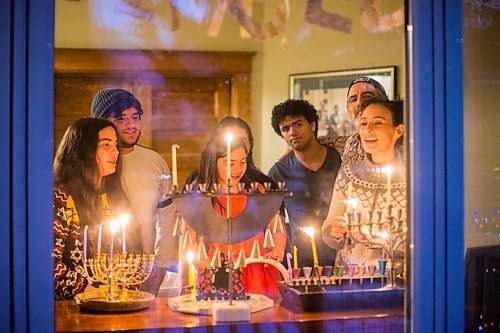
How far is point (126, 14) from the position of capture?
4.11ft

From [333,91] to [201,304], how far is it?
537mm

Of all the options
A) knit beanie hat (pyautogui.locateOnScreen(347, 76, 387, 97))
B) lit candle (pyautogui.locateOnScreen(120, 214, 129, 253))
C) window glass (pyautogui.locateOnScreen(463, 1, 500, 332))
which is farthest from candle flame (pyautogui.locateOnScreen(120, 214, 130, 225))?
window glass (pyautogui.locateOnScreen(463, 1, 500, 332))

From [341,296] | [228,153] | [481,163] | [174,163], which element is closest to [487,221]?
[481,163]

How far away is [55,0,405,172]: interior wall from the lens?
48.9 inches

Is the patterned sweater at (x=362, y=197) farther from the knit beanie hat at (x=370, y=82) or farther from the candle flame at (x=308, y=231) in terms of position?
the knit beanie hat at (x=370, y=82)

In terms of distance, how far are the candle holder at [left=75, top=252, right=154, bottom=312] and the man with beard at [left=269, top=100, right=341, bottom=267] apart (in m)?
0.32

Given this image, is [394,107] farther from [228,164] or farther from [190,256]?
[190,256]

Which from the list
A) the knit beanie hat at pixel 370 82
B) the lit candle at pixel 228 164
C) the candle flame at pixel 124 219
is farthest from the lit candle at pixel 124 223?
the knit beanie hat at pixel 370 82

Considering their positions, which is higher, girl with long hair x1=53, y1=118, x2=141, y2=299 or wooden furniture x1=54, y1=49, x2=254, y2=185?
wooden furniture x1=54, y1=49, x2=254, y2=185

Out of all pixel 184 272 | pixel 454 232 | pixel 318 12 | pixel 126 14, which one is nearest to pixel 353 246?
pixel 454 232

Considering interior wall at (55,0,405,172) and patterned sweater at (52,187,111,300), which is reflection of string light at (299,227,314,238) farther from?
patterned sweater at (52,187,111,300)

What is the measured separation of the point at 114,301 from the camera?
51.2 inches

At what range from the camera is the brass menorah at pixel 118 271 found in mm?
1293

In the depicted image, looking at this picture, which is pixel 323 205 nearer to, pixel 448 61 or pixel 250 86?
pixel 250 86
